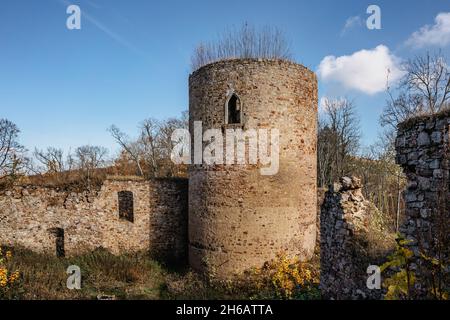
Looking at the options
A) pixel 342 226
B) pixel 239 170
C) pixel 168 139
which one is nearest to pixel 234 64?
pixel 239 170

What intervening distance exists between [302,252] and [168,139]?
23.9m

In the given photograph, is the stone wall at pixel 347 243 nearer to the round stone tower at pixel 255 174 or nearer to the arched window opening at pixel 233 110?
the round stone tower at pixel 255 174

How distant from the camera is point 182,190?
11.4 m

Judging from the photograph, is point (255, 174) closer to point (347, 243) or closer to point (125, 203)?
point (347, 243)

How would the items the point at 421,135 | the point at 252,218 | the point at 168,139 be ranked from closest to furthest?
the point at 421,135
the point at 252,218
the point at 168,139

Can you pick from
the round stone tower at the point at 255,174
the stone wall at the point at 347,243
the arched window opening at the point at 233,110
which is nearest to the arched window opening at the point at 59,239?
the round stone tower at the point at 255,174

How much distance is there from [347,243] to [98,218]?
908 centimetres

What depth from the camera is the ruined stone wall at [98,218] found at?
1046cm

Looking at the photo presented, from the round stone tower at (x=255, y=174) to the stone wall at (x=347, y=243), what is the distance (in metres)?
2.36

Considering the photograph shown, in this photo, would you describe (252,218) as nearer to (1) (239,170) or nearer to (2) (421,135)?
(1) (239,170)

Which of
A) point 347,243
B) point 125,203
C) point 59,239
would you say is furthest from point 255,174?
point 59,239

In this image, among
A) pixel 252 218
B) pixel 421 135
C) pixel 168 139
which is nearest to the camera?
pixel 421 135

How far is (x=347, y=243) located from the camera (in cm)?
539

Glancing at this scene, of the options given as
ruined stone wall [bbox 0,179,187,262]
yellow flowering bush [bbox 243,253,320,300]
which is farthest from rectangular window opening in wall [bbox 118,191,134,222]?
yellow flowering bush [bbox 243,253,320,300]
